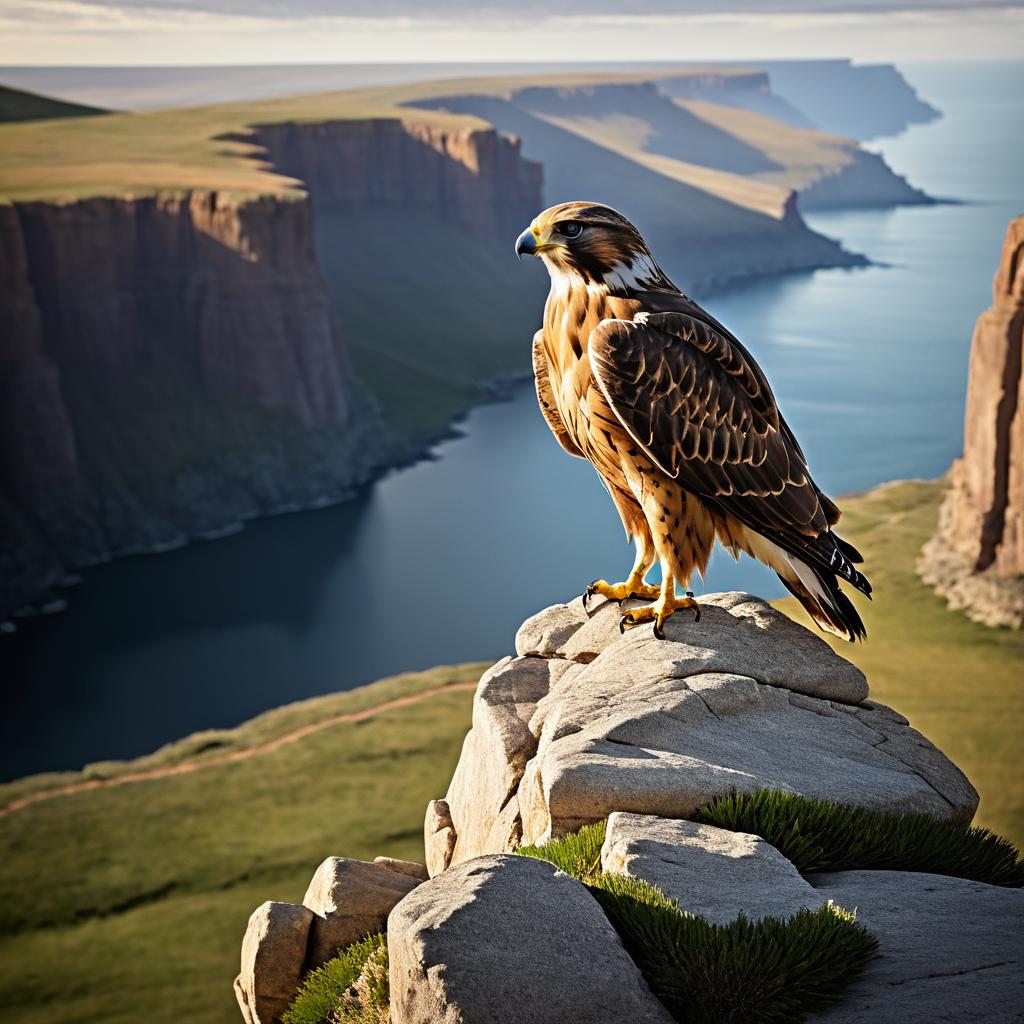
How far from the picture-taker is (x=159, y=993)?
1214 inches

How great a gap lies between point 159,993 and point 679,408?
26097 millimetres

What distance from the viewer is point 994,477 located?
69.2 metres

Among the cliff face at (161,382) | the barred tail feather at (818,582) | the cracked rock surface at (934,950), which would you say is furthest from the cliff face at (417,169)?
the cracked rock surface at (934,950)

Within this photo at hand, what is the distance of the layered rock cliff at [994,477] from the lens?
217 feet

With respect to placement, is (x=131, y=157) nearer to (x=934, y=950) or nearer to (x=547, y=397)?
(x=547, y=397)

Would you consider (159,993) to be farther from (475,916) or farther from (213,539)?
(213,539)

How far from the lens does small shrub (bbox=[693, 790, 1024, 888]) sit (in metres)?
8.80

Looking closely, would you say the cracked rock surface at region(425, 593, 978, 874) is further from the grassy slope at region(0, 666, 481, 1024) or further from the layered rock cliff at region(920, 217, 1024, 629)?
the layered rock cliff at region(920, 217, 1024, 629)

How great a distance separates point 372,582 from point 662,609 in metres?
79.7

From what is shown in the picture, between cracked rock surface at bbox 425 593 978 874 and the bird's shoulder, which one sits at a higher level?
the bird's shoulder

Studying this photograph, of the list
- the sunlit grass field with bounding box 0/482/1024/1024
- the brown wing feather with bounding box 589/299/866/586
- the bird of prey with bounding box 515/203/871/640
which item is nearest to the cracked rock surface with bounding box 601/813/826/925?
the bird of prey with bounding box 515/203/871/640

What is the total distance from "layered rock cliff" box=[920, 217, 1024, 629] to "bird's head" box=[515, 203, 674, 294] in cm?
5973

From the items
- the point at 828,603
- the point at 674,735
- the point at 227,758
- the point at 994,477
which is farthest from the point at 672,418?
the point at 994,477

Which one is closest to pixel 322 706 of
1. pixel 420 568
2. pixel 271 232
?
pixel 420 568
